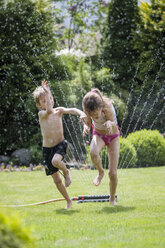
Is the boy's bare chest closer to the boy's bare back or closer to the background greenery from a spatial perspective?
the boy's bare back

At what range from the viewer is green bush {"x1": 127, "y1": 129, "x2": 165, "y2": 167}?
32.1 feet

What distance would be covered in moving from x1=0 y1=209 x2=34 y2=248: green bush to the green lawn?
9.0 inches

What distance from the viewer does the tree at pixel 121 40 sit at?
1390cm

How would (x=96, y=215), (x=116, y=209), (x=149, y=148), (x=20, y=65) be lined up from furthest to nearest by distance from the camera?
1. (x=20, y=65)
2. (x=149, y=148)
3. (x=116, y=209)
4. (x=96, y=215)

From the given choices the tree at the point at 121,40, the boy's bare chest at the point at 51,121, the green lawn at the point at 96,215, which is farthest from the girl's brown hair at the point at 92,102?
the tree at the point at 121,40

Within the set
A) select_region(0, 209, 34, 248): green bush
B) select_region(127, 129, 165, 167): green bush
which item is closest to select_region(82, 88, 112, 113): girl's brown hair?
select_region(0, 209, 34, 248): green bush

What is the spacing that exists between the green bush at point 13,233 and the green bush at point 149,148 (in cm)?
828

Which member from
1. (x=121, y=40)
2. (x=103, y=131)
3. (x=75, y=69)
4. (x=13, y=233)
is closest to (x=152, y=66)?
(x=121, y=40)

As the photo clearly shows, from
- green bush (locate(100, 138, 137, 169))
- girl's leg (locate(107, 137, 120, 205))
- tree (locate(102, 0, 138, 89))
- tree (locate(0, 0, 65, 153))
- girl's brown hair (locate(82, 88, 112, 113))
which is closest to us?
girl's brown hair (locate(82, 88, 112, 113))

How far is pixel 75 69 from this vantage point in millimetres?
13805

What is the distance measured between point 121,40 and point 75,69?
234cm

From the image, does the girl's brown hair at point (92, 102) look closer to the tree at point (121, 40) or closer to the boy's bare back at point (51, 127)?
the boy's bare back at point (51, 127)

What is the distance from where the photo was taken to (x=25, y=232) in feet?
5.78

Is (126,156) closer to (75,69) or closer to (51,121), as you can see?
(51,121)
